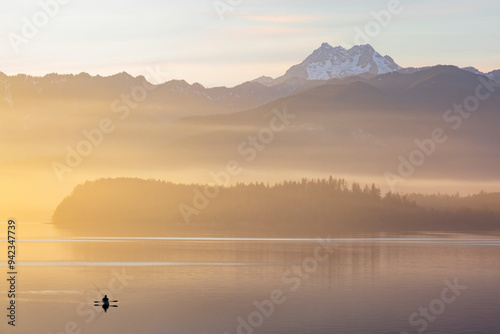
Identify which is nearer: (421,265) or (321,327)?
(321,327)

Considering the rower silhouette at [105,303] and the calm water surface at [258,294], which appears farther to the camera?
the rower silhouette at [105,303]

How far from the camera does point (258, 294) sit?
114m

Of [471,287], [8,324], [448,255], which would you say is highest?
[448,255]

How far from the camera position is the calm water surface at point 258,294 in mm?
86875

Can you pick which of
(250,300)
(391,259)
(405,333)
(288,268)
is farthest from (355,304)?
(391,259)

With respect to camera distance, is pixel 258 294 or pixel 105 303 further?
pixel 258 294

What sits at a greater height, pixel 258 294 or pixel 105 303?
pixel 258 294

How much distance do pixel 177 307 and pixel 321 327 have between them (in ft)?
70.2

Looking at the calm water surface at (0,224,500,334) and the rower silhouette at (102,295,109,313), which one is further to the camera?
the rower silhouette at (102,295,109,313)

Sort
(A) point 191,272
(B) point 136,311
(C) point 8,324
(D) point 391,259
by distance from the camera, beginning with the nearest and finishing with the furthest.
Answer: (C) point 8,324
(B) point 136,311
(A) point 191,272
(D) point 391,259

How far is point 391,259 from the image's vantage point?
174 metres

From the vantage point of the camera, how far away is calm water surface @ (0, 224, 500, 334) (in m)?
86.9

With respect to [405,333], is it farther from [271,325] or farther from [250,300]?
[250,300]

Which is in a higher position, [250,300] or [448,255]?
[448,255]
